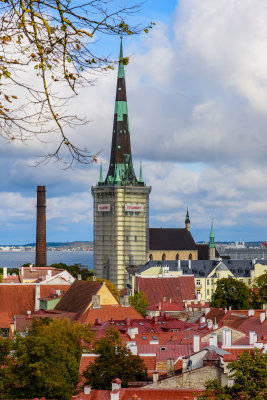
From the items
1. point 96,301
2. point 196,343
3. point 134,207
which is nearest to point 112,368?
point 196,343

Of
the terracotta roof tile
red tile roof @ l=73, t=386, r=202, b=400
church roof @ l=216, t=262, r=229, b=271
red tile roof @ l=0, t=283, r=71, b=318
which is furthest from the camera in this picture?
church roof @ l=216, t=262, r=229, b=271

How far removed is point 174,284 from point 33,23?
9282 cm

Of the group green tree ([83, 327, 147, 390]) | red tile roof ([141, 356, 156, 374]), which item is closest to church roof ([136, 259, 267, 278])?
red tile roof ([141, 356, 156, 374])

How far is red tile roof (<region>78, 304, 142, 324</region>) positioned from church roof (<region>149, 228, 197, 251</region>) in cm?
9602

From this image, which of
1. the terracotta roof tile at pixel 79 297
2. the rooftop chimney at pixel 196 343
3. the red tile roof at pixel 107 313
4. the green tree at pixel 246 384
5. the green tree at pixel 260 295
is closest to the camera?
the green tree at pixel 246 384

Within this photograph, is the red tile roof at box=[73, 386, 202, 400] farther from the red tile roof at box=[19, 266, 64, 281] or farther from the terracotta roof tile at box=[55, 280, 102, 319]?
the red tile roof at box=[19, 266, 64, 281]

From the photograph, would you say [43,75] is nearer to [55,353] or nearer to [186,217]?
[55,353]

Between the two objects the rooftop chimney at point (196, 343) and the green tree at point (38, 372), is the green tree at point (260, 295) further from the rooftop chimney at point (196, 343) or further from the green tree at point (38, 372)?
the green tree at point (38, 372)

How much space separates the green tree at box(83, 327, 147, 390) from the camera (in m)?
36.0

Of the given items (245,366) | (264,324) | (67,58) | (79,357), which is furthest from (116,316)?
(67,58)

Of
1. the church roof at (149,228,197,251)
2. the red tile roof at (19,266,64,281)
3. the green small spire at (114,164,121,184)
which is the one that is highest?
the green small spire at (114,164,121,184)

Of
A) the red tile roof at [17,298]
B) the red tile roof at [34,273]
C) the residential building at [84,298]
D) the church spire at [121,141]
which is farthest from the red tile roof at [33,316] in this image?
the church spire at [121,141]

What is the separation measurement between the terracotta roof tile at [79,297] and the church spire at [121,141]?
75.9 meters

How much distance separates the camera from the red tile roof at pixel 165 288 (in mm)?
100188
